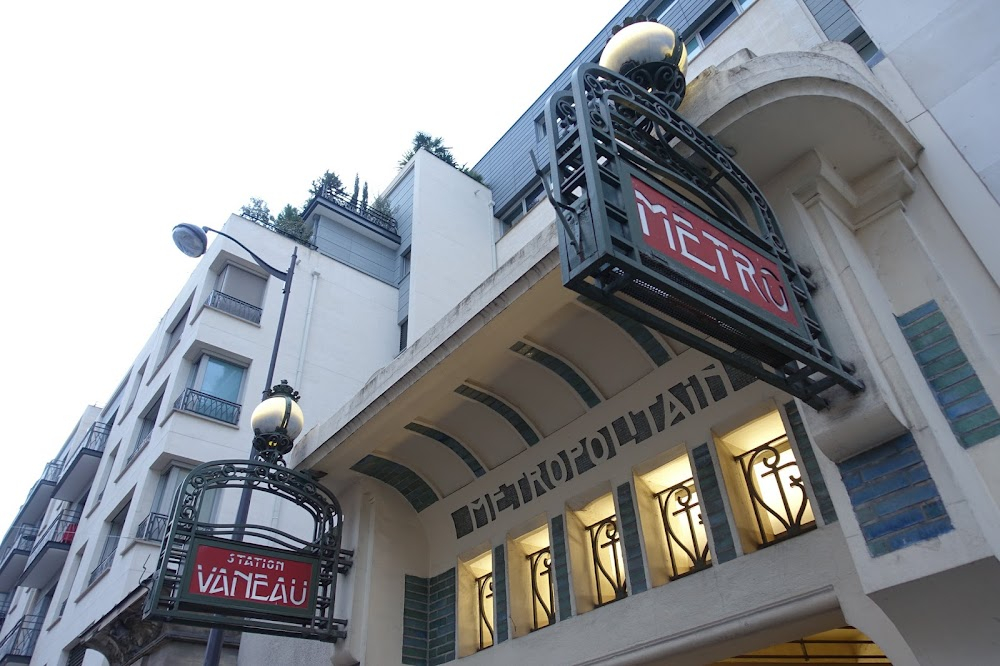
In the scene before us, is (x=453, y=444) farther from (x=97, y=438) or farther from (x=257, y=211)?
(x=97, y=438)

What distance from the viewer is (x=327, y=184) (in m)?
27.2

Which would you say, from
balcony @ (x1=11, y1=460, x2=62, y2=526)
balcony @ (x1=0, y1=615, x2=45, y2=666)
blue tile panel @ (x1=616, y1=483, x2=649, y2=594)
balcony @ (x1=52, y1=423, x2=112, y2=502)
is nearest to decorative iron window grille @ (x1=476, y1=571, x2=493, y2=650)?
blue tile panel @ (x1=616, y1=483, x2=649, y2=594)

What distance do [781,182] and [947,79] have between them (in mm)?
2294

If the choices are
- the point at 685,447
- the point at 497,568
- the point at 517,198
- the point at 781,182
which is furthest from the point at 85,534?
the point at 781,182

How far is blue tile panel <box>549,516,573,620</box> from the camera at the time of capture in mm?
7578

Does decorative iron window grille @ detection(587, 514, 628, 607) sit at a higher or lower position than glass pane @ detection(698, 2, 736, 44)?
lower

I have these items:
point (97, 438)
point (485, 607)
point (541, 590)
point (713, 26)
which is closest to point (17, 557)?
point (97, 438)

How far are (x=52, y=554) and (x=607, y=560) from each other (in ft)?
79.5

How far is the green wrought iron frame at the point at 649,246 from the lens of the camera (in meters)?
3.88

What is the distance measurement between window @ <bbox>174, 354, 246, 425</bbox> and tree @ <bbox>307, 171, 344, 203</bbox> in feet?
28.3

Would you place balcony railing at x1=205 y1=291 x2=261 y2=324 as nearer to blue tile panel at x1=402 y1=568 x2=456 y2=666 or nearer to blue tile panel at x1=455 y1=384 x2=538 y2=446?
blue tile panel at x1=402 y1=568 x2=456 y2=666

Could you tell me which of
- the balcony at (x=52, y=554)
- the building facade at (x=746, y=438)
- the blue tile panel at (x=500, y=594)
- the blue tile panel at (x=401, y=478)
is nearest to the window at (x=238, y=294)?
the balcony at (x=52, y=554)

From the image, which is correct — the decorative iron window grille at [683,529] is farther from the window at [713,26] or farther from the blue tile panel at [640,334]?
the window at [713,26]

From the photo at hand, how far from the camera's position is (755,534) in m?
6.39
